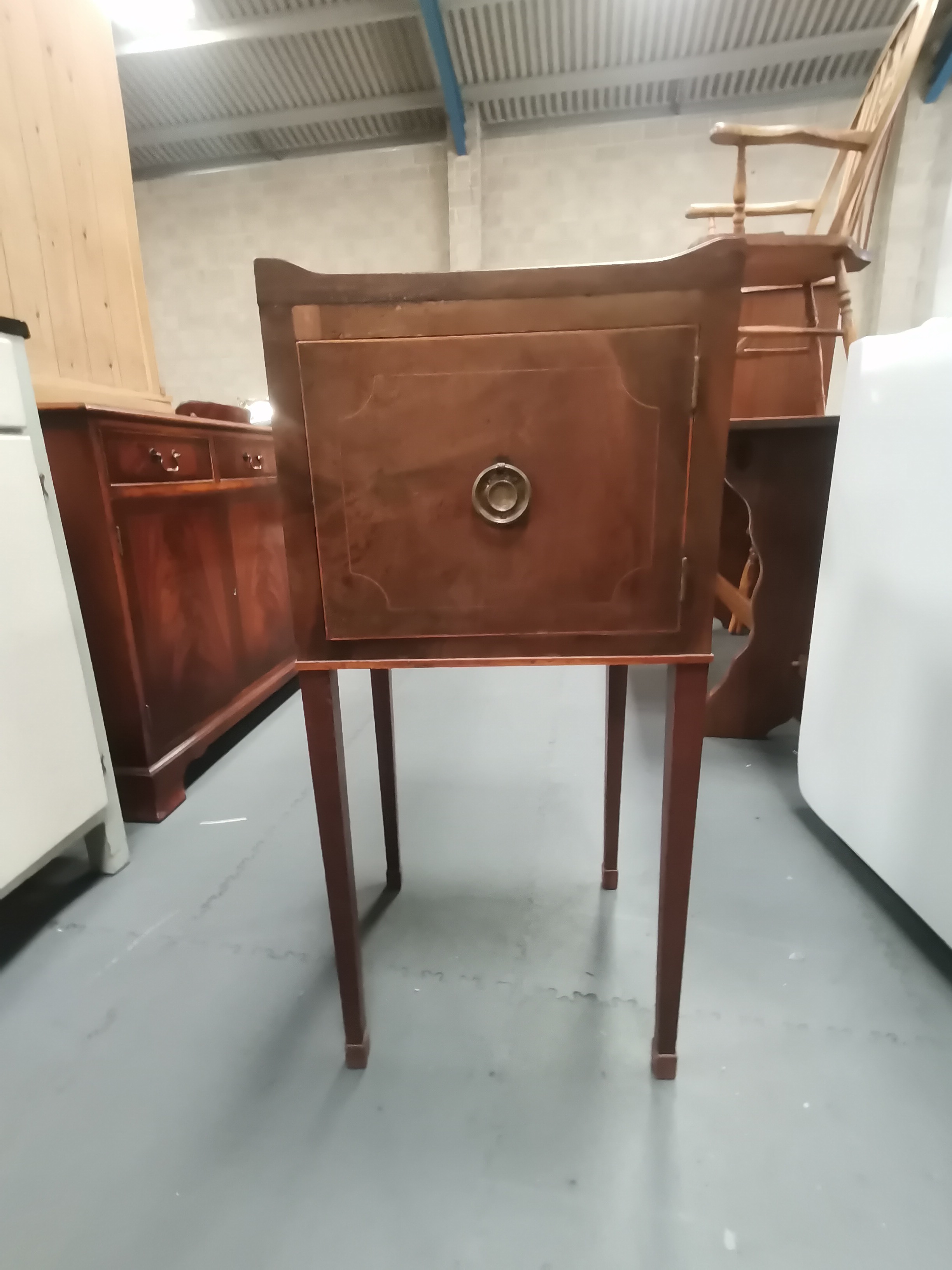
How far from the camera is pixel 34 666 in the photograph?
1.03 meters

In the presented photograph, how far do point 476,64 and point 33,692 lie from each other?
12.6 feet

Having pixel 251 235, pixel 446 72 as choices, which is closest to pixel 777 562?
pixel 446 72

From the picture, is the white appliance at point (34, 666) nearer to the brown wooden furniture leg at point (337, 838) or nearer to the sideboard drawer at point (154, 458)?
the sideboard drawer at point (154, 458)

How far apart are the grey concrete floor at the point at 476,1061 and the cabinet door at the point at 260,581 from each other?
634 millimetres

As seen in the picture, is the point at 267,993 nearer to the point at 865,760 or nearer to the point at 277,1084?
the point at 277,1084

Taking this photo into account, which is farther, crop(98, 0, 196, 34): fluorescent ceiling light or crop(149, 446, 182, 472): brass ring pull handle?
crop(98, 0, 196, 34): fluorescent ceiling light

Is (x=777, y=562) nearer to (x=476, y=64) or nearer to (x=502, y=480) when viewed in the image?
(x=502, y=480)

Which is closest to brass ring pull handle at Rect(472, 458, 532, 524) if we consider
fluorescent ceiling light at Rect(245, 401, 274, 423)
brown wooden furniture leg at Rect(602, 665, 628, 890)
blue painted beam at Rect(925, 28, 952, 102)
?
brown wooden furniture leg at Rect(602, 665, 628, 890)

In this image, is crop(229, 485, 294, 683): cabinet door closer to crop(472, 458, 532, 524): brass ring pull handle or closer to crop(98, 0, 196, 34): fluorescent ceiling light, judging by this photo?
crop(472, 458, 532, 524): brass ring pull handle

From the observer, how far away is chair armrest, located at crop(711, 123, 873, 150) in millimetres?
1634

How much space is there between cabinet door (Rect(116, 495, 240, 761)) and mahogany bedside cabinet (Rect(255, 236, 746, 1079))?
856mm

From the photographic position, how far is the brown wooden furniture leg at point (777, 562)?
149 cm

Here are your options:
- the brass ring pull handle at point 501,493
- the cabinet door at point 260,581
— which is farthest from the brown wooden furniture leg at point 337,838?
the cabinet door at point 260,581

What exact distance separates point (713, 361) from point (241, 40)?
3899 mm
